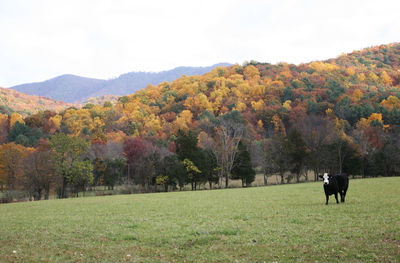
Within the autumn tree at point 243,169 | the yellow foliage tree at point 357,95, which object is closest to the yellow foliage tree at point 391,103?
the yellow foliage tree at point 357,95

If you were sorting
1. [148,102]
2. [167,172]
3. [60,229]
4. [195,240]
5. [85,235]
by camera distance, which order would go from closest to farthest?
[195,240] < [85,235] < [60,229] < [167,172] < [148,102]

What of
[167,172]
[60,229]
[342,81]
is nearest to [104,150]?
[167,172]

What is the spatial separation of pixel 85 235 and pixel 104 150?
79600 mm

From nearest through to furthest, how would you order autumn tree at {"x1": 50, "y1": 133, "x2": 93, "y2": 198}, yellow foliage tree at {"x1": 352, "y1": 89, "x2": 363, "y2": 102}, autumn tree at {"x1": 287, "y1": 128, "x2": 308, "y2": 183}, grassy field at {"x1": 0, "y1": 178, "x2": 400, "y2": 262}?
grassy field at {"x1": 0, "y1": 178, "x2": 400, "y2": 262}, autumn tree at {"x1": 50, "y1": 133, "x2": 93, "y2": 198}, autumn tree at {"x1": 287, "y1": 128, "x2": 308, "y2": 183}, yellow foliage tree at {"x1": 352, "y1": 89, "x2": 363, "y2": 102}

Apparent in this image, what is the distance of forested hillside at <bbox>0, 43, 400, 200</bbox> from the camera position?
Result: 69.9 m

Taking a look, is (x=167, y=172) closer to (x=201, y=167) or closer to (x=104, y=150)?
(x=201, y=167)

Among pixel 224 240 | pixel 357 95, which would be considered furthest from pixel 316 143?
pixel 224 240

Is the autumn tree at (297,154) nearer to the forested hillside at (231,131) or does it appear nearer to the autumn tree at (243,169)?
the forested hillside at (231,131)

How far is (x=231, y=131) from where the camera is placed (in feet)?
253

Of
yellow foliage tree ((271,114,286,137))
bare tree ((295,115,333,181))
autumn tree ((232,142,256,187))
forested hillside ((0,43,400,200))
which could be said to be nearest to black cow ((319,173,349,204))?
forested hillside ((0,43,400,200))

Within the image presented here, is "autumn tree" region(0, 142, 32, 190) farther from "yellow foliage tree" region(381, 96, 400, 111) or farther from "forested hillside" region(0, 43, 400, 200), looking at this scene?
"yellow foliage tree" region(381, 96, 400, 111)

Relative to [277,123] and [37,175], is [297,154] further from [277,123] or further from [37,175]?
[37,175]

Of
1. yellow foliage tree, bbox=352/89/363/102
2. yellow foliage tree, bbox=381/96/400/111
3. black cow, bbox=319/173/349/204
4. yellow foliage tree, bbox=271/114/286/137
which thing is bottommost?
black cow, bbox=319/173/349/204

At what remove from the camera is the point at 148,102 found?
16650 centimetres
